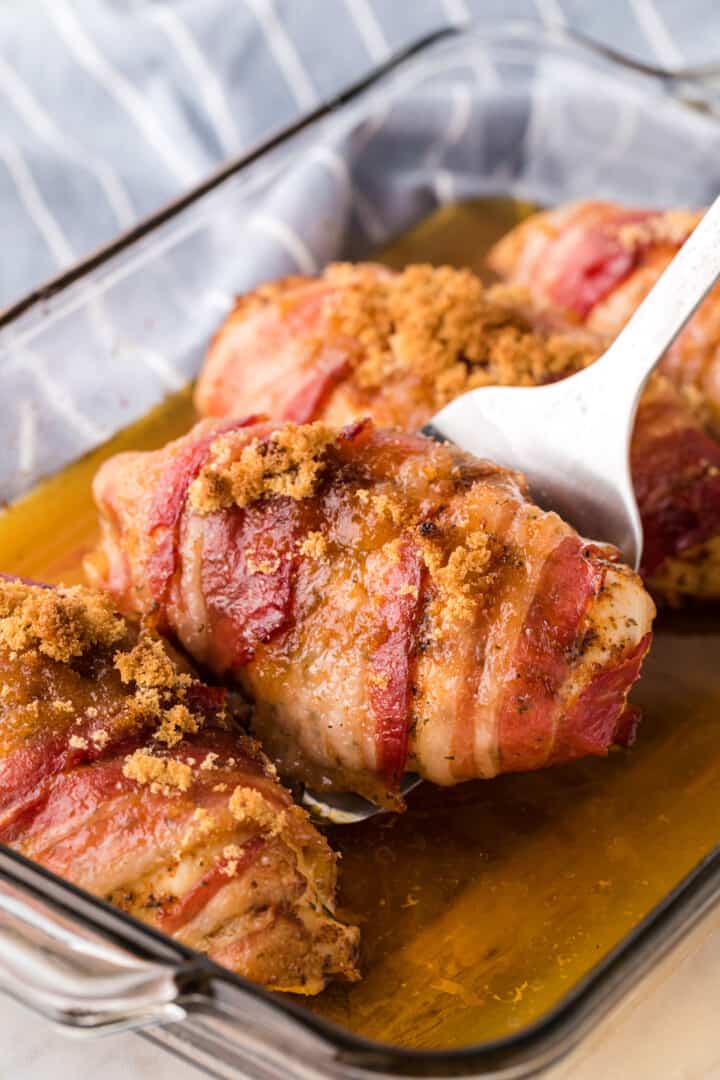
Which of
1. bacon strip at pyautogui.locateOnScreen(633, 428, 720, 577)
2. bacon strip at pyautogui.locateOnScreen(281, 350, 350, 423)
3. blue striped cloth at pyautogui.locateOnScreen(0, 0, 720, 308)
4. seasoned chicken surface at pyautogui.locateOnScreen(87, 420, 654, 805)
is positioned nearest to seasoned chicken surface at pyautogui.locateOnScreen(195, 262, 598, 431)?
bacon strip at pyautogui.locateOnScreen(281, 350, 350, 423)

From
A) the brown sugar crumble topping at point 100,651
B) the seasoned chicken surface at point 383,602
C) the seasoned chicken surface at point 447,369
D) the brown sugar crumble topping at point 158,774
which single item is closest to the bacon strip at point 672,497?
the seasoned chicken surface at point 447,369

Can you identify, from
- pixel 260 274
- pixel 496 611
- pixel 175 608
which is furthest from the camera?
pixel 260 274

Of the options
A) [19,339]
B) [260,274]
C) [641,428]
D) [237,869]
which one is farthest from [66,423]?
[237,869]

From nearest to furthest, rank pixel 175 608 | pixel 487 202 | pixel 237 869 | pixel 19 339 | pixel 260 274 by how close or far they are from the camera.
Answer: pixel 237 869, pixel 175 608, pixel 19 339, pixel 260 274, pixel 487 202

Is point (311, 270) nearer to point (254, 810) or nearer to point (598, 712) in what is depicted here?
point (598, 712)

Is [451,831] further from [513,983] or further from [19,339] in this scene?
[19,339]

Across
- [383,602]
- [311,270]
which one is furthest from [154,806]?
[311,270]
